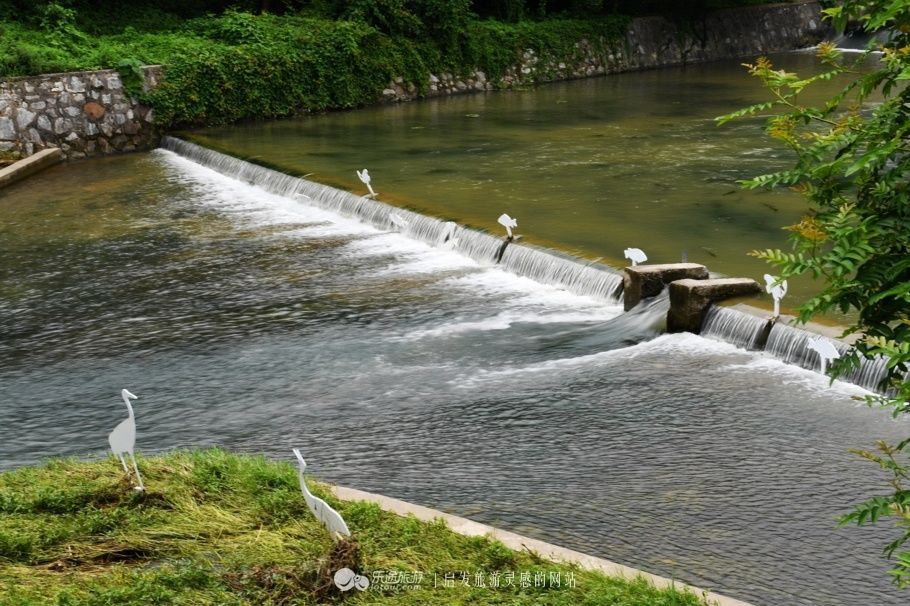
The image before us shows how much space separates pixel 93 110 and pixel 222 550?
1708 centimetres

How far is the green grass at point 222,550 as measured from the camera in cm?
479

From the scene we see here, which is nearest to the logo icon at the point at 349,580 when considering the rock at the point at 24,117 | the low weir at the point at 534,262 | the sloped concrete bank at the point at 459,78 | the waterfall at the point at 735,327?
the low weir at the point at 534,262

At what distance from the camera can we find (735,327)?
9.02 meters

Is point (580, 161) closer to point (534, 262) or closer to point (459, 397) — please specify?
point (534, 262)

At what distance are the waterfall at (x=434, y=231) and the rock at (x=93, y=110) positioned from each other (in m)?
2.77

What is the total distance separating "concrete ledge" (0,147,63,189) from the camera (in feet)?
59.6

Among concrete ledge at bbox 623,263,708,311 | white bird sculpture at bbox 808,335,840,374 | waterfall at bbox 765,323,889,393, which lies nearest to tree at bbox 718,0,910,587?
white bird sculpture at bbox 808,335,840,374

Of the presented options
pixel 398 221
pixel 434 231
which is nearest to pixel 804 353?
pixel 434 231

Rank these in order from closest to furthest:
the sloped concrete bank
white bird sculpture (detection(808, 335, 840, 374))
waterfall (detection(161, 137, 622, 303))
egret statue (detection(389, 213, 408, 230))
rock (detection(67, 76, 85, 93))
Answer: white bird sculpture (detection(808, 335, 840, 374))
waterfall (detection(161, 137, 622, 303))
egret statue (detection(389, 213, 408, 230))
the sloped concrete bank
rock (detection(67, 76, 85, 93))

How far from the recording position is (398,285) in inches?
457

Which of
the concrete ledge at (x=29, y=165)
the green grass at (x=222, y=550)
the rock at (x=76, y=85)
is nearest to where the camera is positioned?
the green grass at (x=222, y=550)

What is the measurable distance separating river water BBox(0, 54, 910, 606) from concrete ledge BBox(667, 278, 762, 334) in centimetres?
17

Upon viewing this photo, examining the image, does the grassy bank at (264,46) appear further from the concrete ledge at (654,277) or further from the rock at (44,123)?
the concrete ledge at (654,277)

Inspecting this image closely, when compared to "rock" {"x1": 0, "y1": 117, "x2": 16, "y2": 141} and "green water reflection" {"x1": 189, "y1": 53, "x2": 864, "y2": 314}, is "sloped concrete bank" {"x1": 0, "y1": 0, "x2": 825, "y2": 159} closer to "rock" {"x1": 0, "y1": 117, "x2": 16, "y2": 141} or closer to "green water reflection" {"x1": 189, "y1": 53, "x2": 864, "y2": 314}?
"rock" {"x1": 0, "y1": 117, "x2": 16, "y2": 141}
